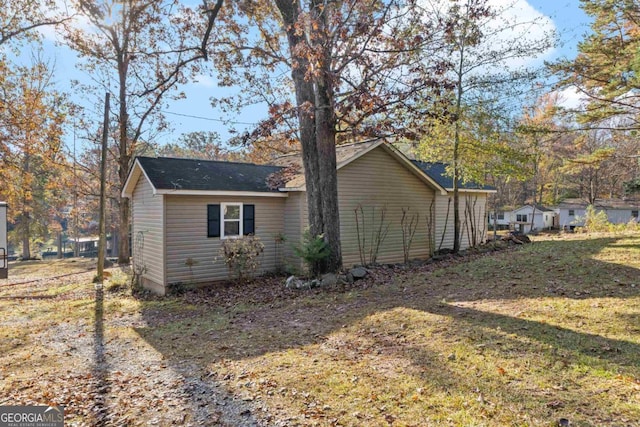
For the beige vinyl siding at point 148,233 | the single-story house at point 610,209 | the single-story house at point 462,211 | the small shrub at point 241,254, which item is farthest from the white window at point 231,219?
the single-story house at point 610,209

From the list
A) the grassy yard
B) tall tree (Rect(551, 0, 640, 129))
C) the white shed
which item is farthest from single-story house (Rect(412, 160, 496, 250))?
the white shed

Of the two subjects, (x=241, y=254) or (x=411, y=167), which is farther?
(x=411, y=167)

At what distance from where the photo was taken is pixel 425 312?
21.0 feet

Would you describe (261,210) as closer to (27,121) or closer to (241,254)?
(241,254)

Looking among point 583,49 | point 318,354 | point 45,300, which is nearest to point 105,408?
point 318,354

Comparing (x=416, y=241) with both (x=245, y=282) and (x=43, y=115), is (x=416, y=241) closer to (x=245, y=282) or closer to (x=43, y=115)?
(x=245, y=282)

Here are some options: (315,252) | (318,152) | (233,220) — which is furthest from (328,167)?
(233,220)

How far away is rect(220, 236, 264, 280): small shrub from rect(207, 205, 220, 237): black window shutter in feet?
1.36

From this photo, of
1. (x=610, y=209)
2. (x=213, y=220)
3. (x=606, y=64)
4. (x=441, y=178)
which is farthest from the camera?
(x=610, y=209)

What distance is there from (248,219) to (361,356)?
805 centimetres

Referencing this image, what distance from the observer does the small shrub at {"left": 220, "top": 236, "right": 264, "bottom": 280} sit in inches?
444

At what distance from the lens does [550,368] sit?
4.02 meters

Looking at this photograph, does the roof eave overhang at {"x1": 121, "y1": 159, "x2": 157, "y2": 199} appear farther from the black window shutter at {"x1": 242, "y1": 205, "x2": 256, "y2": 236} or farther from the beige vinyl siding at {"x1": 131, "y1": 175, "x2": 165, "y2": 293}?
the black window shutter at {"x1": 242, "y1": 205, "x2": 256, "y2": 236}

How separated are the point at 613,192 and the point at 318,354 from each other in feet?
159
